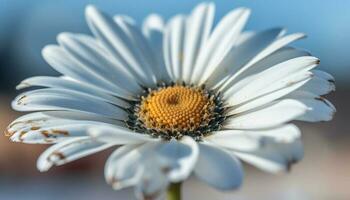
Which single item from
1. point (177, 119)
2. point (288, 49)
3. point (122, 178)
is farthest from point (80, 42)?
point (122, 178)

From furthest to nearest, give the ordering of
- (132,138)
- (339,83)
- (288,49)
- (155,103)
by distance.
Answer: (339,83)
(155,103)
(288,49)
(132,138)

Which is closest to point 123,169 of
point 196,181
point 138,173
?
point 138,173

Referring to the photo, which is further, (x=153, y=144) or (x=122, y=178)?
(x=153, y=144)

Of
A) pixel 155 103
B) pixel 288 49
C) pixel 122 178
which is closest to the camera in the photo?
pixel 122 178

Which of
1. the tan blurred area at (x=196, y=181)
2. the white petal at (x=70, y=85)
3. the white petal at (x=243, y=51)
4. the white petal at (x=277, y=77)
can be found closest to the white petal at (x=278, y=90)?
the white petal at (x=277, y=77)

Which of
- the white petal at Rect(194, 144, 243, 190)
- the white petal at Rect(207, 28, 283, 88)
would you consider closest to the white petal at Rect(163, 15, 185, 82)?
the white petal at Rect(207, 28, 283, 88)

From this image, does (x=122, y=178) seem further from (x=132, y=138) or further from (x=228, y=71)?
(x=228, y=71)

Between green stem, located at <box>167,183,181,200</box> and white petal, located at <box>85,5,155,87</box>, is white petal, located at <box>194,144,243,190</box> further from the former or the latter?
white petal, located at <box>85,5,155,87</box>
